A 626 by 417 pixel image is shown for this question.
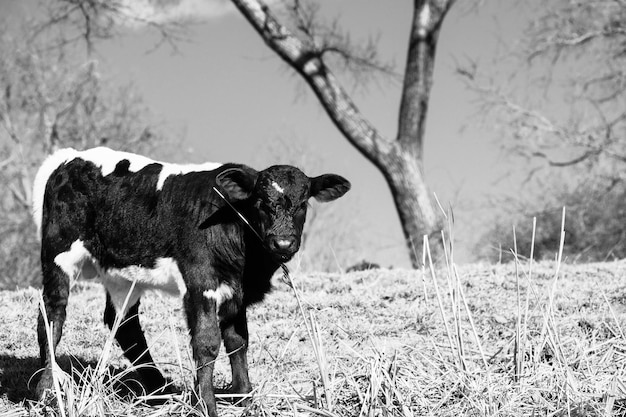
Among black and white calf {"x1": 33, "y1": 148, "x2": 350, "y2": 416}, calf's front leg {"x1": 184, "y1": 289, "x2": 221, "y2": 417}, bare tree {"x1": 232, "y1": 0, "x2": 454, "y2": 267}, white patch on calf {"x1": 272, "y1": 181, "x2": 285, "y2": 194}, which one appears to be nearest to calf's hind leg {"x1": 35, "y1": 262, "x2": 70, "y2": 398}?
black and white calf {"x1": 33, "y1": 148, "x2": 350, "y2": 416}

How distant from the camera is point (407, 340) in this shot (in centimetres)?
688

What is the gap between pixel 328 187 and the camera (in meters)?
5.30

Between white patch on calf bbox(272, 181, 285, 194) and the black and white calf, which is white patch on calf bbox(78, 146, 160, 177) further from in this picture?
white patch on calf bbox(272, 181, 285, 194)

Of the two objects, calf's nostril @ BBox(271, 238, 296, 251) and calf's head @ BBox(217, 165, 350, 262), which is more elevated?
calf's head @ BBox(217, 165, 350, 262)

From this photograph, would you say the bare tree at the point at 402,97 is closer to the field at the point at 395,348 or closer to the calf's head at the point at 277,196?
the field at the point at 395,348

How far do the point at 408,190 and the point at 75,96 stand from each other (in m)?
17.9

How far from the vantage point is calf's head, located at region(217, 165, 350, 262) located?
184 inches

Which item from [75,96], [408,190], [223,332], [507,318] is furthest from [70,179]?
[75,96]

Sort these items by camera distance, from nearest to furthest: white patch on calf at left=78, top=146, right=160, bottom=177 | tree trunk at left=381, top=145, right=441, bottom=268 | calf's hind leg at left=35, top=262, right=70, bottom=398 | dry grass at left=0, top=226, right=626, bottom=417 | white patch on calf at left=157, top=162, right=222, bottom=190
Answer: dry grass at left=0, top=226, right=626, bottom=417 < white patch on calf at left=157, top=162, right=222, bottom=190 < calf's hind leg at left=35, top=262, right=70, bottom=398 < white patch on calf at left=78, top=146, right=160, bottom=177 < tree trunk at left=381, top=145, right=441, bottom=268

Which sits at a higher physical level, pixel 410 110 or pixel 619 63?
pixel 619 63

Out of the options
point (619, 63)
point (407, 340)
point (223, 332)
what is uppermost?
point (619, 63)

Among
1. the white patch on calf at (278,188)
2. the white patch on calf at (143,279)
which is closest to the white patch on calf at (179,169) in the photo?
the white patch on calf at (143,279)

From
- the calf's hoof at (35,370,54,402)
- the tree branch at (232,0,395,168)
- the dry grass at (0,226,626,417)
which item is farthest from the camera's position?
the tree branch at (232,0,395,168)

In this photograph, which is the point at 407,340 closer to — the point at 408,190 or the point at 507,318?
the point at 507,318
